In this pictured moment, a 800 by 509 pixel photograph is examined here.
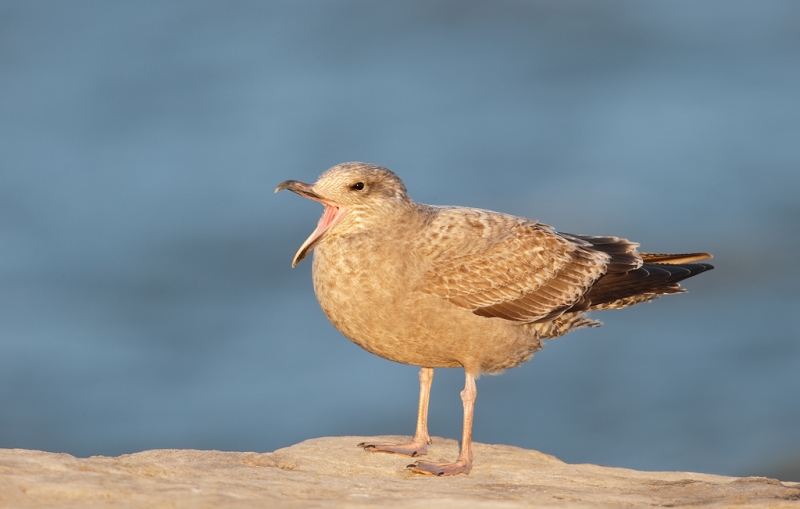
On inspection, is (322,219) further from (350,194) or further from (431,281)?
(431,281)

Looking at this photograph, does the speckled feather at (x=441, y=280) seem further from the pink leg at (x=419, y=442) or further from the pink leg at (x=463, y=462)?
the pink leg at (x=419, y=442)

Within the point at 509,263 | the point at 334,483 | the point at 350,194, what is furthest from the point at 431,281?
the point at 334,483

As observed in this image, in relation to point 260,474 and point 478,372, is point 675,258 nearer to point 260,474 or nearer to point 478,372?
point 478,372

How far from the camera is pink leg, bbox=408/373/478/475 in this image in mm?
7914

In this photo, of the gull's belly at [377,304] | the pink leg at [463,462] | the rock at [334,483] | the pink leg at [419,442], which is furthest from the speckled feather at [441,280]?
the rock at [334,483]

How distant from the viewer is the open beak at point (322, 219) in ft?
27.2

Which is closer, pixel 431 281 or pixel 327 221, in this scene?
pixel 431 281

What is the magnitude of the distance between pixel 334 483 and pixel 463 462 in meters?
1.86

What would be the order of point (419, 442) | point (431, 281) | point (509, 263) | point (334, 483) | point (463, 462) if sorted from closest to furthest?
1. point (334, 483)
2. point (463, 462)
3. point (431, 281)
4. point (419, 442)
5. point (509, 263)

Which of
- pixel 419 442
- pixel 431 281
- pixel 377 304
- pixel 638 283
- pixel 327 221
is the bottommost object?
pixel 419 442

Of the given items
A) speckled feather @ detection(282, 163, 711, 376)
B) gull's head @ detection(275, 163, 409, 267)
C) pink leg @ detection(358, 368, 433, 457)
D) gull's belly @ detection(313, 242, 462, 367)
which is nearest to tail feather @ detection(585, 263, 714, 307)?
speckled feather @ detection(282, 163, 711, 376)

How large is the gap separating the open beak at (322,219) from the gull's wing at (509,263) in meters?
0.74

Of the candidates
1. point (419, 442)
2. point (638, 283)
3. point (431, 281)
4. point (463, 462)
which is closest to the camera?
point (463, 462)

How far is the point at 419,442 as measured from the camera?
897 cm
